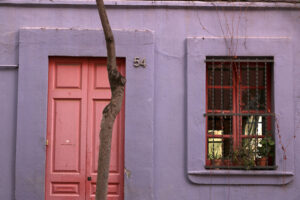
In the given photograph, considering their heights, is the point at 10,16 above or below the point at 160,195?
above

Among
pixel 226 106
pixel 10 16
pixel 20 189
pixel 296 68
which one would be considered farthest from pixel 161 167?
pixel 10 16

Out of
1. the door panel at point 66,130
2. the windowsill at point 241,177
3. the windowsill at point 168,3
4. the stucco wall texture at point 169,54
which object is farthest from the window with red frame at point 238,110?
the door panel at point 66,130

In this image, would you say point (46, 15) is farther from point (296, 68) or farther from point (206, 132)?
point (296, 68)

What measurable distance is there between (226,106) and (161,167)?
1506 mm

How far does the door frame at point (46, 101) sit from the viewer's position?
6789 millimetres

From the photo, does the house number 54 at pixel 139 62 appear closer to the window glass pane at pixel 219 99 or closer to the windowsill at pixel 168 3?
the windowsill at pixel 168 3

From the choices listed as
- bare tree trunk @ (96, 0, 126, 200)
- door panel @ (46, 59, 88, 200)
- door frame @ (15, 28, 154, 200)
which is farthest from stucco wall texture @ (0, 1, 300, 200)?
bare tree trunk @ (96, 0, 126, 200)

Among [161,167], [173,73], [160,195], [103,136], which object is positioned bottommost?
[160,195]

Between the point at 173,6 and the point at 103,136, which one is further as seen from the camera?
the point at 173,6

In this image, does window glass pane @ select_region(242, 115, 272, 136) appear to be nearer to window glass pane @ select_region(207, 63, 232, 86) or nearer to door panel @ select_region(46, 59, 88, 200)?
window glass pane @ select_region(207, 63, 232, 86)

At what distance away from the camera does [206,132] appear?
710 centimetres

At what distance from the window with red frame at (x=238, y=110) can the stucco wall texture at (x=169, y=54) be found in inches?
15.4

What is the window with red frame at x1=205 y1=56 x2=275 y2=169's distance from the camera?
276 inches

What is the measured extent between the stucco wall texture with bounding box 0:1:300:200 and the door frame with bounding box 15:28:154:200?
0.13 m
